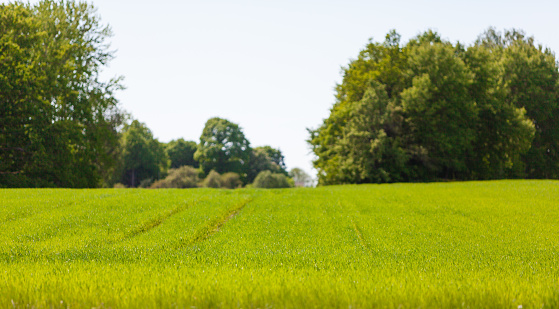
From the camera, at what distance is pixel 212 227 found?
16.9 meters

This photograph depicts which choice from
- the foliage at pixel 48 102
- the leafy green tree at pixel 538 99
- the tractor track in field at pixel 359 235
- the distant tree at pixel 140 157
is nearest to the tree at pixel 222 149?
the distant tree at pixel 140 157

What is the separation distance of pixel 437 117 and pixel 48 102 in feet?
141

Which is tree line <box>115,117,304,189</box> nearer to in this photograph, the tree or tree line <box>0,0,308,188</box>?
the tree

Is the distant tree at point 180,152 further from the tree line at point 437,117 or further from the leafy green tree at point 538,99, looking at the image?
the leafy green tree at point 538,99

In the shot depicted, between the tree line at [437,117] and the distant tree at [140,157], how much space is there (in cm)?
5125

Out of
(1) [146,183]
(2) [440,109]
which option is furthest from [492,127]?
(1) [146,183]

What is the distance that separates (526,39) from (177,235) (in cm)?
7741

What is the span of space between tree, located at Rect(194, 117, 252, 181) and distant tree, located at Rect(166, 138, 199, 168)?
1426 cm

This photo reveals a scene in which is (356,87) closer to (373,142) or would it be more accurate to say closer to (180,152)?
(373,142)

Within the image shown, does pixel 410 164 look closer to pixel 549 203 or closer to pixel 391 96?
pixel 391 96

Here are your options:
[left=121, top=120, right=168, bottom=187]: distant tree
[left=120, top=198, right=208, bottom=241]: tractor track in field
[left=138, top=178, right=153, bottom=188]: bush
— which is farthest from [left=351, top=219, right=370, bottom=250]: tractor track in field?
[left=121, top=120, right=168, bottom=187]: distant tree

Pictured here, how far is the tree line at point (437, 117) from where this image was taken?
47.2 m

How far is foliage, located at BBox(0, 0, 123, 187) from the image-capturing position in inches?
1492

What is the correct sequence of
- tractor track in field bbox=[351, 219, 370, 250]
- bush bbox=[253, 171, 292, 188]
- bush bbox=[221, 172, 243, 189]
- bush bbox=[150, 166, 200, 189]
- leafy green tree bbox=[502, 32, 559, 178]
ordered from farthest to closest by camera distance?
1. bush bbox=[221, 172, 243, 189]
2. bush bbox=[253, 171, 292, 188]
3. bush bbox=[150, 166, 200, 189]
4. leafy green tree bbox=[502, 32, 559, 178]
5. tractor track in field bbox=[351, 219, 370, 250]
